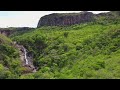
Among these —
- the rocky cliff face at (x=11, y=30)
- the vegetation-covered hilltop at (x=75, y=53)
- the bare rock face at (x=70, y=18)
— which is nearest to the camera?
the vegetation-covered hilltop at (x=75, y=53)

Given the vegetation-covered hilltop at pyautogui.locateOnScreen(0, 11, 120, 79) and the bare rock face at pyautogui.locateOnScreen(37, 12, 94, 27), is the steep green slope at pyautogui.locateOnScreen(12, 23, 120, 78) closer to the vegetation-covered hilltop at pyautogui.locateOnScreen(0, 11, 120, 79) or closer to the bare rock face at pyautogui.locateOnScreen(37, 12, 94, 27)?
the vegetation-covered hilltop at pyautogui.locateOnScreen(0, 11, 120, 79)

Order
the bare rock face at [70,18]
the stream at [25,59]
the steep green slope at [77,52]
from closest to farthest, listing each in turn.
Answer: the steep green slope at [77,52], the stream at [25,59], the bare rock face at [70,18]

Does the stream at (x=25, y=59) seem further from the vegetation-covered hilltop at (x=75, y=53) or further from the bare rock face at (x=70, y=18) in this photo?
the bare rock face at (x=70, y=18)

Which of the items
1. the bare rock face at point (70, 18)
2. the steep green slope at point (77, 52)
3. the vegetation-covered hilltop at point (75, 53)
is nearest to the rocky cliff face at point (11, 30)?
the bare rock face at point (70, 18)

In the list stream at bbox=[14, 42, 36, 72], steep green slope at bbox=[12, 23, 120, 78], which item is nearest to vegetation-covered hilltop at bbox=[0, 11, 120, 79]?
steep green slope at bbox=[12, 23, 120, 78]

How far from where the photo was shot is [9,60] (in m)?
24.1

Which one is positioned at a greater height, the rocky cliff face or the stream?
the rocky cliff face

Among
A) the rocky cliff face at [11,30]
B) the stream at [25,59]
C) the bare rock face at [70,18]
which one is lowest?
the stream at [25,59]

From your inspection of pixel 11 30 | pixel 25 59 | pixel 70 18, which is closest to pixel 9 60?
pixel 25 59

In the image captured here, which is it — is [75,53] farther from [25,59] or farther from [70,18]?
[70,18]

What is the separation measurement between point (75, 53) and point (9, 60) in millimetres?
5286

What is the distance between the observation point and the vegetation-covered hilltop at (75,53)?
19.4 metres

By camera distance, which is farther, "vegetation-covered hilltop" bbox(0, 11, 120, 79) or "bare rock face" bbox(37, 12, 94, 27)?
"bare rock face" bbox(37, 12, 94, 27)

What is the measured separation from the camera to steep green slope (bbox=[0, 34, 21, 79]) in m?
22.0
